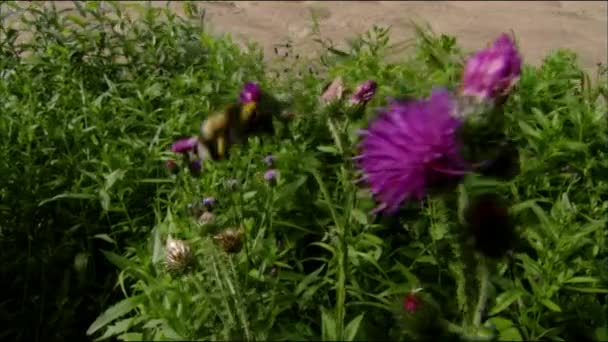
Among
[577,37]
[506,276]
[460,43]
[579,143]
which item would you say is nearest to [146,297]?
[506,276]

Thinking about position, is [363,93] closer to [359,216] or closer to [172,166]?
[359,216]

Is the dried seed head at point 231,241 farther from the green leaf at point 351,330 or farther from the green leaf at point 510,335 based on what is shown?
the green leaf at point 510,335

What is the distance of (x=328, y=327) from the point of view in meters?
1.92

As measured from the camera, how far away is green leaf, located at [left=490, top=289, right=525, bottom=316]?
6.94ft

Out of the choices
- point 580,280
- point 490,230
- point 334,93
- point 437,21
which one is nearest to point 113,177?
point 334,93

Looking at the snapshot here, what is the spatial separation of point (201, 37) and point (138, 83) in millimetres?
291

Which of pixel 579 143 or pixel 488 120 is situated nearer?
pixel 488 120

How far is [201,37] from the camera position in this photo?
3.53 metres

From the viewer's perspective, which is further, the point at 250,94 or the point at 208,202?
the point at 208,202

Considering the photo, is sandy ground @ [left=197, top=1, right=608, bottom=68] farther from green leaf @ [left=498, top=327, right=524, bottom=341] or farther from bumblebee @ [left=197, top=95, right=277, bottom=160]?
bumblebee @ [left=197, top=95, right=277, bottom=160]

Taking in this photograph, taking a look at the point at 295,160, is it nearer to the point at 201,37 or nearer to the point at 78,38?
the point at 201,37

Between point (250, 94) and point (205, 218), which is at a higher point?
point (250, 94)

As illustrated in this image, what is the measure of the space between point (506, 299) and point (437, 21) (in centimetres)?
308

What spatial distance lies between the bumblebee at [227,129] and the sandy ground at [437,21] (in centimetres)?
245
